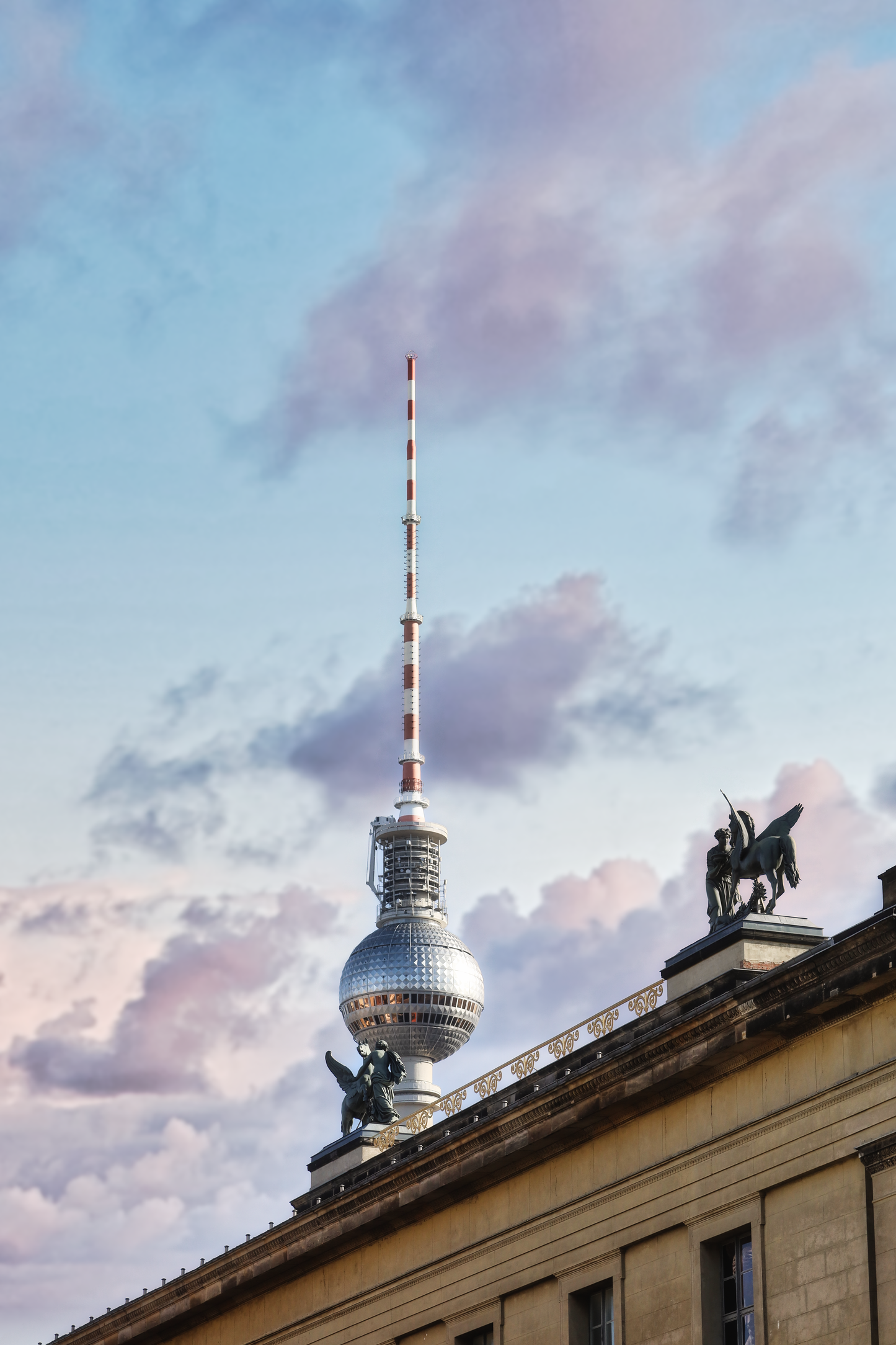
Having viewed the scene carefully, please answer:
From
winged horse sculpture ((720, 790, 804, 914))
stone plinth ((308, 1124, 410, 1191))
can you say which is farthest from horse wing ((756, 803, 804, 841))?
stone plinth ((308, 1124, 410, 1191))

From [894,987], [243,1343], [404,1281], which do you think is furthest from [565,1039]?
[243,1343]

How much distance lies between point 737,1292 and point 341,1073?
29508mm

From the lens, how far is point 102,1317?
258 feet

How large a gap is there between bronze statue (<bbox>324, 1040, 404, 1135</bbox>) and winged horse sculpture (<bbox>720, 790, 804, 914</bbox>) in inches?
773

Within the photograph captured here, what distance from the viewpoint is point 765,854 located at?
5378cm

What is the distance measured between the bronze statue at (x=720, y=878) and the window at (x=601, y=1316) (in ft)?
26.1

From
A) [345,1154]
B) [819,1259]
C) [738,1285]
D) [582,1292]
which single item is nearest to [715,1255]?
[738,1285]

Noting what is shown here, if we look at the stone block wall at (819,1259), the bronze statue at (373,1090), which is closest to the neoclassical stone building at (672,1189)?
the stone block wall at (819,1259)

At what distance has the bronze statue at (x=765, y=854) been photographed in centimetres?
5350

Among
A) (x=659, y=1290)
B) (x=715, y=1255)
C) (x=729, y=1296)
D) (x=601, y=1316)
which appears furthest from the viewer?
(x=601, y=1316)

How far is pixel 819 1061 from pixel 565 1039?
36.0 ft

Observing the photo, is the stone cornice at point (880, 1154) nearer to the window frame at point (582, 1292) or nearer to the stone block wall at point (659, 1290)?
the stone block wall at point (659, 1290)

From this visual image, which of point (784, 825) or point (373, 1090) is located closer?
point (784, 825)

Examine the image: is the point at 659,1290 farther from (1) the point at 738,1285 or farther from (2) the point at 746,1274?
(2) the point at 746,1274
